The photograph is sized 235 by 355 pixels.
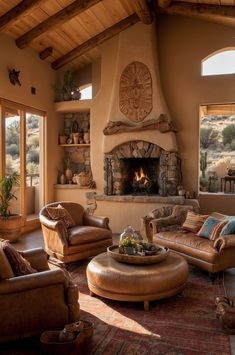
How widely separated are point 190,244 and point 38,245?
110 inches

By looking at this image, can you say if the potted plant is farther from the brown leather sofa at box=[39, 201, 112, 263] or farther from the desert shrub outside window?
the desert shrub outside window

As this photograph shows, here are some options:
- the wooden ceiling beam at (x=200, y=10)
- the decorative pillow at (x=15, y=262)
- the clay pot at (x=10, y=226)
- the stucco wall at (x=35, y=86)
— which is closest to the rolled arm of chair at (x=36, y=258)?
the decorative pillow at (x=15, y=262)

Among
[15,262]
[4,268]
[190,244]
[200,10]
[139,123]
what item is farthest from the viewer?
[139,123]

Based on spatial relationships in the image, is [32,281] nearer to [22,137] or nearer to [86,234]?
[86,234]

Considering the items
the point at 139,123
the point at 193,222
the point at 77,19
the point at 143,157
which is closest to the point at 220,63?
the point at 139,123

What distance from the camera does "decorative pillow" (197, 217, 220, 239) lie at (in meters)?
4.38

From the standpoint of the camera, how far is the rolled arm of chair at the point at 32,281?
245 centimetres

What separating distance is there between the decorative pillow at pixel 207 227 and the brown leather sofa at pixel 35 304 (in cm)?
233

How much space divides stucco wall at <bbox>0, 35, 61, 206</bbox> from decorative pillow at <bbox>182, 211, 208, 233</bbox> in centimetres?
378

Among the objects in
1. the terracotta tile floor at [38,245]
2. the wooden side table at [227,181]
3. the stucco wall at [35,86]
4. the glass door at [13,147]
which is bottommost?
→ the terracotta tile floor at [38,245]

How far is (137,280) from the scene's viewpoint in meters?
3.11

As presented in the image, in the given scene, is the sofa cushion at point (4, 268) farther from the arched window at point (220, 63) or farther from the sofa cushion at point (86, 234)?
the arched window at point (220, 63)

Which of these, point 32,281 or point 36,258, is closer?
point 32,281

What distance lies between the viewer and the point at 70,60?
7.59 meters
